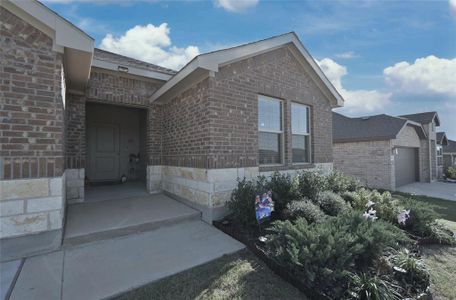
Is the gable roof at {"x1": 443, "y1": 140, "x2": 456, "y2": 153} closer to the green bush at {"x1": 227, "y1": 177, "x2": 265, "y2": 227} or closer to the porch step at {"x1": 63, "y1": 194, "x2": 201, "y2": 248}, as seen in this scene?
the green bush at {"x1": 227, "y1": 177, "x2": 265, "y2": 227}

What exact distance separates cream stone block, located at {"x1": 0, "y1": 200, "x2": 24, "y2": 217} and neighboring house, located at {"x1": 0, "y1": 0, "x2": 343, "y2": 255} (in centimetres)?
1

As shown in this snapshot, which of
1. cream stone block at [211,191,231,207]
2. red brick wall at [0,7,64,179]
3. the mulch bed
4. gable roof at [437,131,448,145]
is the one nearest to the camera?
the mulch bed

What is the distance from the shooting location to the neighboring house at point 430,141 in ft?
58.1

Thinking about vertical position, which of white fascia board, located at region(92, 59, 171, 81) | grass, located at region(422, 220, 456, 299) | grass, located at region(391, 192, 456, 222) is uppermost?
white fascia board, located at region(92, 59, 171, 81)

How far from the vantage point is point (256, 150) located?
5.87 meters

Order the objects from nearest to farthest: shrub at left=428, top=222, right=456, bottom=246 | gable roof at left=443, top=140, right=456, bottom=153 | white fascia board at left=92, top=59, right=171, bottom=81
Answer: shrub at left=428, top=222, right=456, bottom=246
white fascia board at left=92, top=59, right=171, bottom=81
gable roof at left=443, top=140, right=456, bottom=153

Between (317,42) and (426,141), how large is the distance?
16.2 m

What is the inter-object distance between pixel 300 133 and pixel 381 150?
926 cm

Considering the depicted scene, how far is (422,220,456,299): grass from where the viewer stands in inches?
126

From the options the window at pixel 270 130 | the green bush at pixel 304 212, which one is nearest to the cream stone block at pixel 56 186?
the green bush at pixel 304 212

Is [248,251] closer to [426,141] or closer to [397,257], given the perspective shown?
[397,257]

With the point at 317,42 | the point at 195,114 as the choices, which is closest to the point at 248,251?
the point at 195,114

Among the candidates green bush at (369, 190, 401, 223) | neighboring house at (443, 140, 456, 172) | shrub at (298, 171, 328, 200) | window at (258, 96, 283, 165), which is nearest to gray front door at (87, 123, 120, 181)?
window at (258, 96, 283, 165)

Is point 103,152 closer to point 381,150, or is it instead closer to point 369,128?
point 381,150
